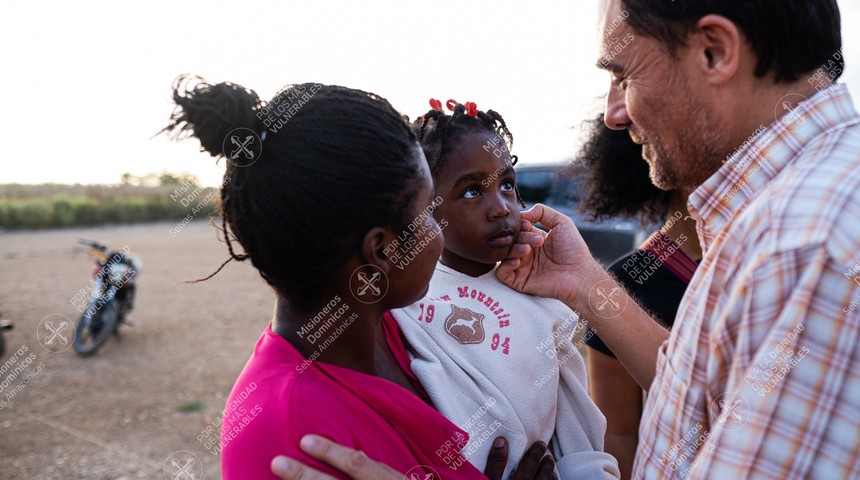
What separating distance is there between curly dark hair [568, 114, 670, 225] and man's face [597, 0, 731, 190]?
48.2 inches

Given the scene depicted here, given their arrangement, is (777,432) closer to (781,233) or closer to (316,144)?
(781,233)

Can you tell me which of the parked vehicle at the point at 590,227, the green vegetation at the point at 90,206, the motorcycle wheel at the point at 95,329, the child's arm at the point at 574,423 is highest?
the child's arm at the point at 574,423

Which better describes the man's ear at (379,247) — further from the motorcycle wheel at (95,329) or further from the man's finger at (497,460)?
the motorcycle wheel at (95,329)

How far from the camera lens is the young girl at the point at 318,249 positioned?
129 cm

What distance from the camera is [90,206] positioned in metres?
28.3

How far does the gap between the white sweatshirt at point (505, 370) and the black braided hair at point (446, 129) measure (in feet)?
1.47

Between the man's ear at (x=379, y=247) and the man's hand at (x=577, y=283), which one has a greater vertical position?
the man's ear at (x=379, y=247)

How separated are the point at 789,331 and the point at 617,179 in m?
1.90

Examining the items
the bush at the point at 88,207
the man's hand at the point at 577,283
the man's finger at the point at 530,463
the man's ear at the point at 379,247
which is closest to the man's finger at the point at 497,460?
the man's finger at the point at 530,463

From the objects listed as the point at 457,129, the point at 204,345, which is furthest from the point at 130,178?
the point at 457,129

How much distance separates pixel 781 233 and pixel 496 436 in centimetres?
113

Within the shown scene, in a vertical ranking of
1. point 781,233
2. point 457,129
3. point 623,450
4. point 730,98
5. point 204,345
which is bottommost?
point 204,345

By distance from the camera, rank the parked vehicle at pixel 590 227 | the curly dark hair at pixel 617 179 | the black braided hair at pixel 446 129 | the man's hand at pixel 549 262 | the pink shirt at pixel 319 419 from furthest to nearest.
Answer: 1. the parked vehicle at pixel 590 227
2. the curly dark hair at pixel 617 179
3. the black braided hair at pixel 446 129
4. the man's hand at pixel 549 262
5. the pink shirt at pixel 319 419

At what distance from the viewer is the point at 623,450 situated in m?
2.23
